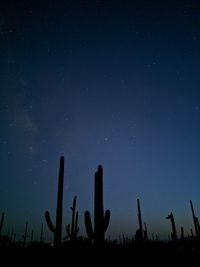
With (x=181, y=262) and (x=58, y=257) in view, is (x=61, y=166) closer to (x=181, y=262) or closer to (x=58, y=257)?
(x=58, y=257)

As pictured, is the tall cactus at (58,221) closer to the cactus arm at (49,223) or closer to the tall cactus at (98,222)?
the cactus arm at (49,223)

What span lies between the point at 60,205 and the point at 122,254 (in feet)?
14.3

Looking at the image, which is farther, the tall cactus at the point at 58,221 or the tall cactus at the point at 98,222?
the tall cactus at the point at 58,221

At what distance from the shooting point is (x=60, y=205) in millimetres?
10070

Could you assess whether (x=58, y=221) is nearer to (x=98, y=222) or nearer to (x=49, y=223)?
(x=49, y=223)

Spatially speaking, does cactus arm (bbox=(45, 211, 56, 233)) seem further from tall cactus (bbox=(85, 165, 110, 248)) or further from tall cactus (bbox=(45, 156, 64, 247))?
tall cactus (bbox=(85, 165, 110, 248))

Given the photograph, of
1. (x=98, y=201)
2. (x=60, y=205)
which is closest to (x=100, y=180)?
(x=98, y=201)

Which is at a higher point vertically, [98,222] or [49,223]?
[49,223]

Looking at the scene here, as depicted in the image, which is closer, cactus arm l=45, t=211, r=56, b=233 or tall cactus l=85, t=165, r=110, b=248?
tall cactus l=85, t=165, r=110, b=248

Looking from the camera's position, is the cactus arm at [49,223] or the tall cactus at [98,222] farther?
the cactus arm at [49,223]

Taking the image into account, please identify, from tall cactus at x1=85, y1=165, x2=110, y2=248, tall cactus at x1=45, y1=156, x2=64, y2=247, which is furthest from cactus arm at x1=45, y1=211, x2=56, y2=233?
tall cactus at x1=85, y1=165, x2=110, y2=248

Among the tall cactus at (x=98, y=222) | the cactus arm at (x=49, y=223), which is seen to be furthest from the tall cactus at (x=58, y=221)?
the tall cactus at (x=98, y=222)

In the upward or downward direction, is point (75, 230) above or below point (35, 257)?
above

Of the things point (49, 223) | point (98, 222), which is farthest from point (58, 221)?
point (98, 222)
